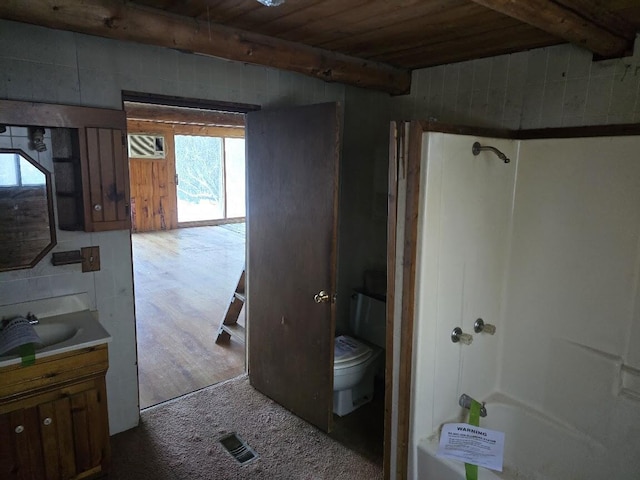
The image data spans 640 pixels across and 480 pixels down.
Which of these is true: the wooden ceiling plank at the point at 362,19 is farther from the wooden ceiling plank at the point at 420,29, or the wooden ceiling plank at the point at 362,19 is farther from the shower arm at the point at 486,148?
the shower arm at the point at 486,148

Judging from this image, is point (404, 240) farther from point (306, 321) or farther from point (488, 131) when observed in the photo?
point (306, 321)

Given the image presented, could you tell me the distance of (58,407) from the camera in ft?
5.98

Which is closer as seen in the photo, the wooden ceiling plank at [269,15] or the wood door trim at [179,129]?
the wooden ceiling plank at [269,15]

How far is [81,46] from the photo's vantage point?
6.58 ft

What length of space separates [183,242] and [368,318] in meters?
5.23

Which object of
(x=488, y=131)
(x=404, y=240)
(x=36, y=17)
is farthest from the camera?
(x=488, y=131)

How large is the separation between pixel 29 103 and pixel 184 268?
4075 millimetres

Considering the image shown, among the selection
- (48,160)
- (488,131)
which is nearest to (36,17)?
(48,160)

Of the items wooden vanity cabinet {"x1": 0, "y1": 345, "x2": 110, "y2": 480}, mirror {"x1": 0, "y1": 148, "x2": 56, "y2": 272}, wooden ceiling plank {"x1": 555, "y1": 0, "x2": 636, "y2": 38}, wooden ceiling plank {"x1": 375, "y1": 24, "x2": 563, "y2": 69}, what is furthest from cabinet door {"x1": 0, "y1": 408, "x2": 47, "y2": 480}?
wooden ceiling plank {"x1": 555, "y1": 0, "x2": 636, "y2": 38}

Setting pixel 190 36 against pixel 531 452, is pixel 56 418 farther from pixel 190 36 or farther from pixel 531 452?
pixel 531 452

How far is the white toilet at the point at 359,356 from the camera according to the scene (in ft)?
8.31

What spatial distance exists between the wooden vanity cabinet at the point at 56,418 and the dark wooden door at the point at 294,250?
1.00 metres

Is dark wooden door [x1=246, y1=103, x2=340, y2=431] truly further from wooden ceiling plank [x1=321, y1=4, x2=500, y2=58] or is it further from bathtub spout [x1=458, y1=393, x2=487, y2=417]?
bathtub spout [x1=458, y1=393, x2=487, y2=417]

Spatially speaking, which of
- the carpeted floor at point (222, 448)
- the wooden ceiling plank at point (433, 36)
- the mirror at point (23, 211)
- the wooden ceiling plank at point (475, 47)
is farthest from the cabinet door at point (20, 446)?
the wooden ceiling plank at point (475, 47)
